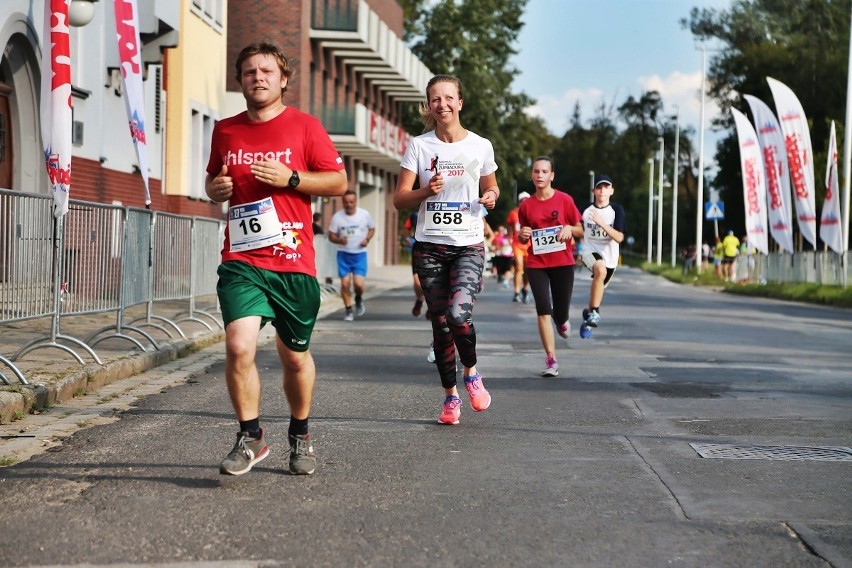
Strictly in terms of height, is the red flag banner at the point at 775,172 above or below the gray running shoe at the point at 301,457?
above

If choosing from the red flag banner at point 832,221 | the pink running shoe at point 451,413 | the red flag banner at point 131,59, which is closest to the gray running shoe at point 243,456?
the pink running shoe at point 451,413

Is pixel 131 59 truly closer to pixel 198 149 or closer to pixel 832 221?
pixel 198 149

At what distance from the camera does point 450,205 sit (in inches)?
341

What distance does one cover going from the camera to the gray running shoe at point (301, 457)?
22.0 feet

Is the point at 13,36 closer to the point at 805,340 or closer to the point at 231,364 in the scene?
the point at 805,340

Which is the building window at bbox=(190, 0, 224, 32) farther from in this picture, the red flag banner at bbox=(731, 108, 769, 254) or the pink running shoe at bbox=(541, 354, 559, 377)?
the pink running shoe at bbox=(541, 354, 559, 377)

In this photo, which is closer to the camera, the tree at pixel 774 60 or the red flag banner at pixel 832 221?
the red flag banner at pixel 832 221

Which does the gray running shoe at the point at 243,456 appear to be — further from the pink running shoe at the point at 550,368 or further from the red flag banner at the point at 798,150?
the red flag banner at the point at 798,150

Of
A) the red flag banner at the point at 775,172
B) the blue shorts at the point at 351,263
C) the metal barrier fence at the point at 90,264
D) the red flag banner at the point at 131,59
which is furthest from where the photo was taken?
the red flag banner at the point at 775,172

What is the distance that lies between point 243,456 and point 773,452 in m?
2.87

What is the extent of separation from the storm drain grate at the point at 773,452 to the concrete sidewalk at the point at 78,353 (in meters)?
3.99

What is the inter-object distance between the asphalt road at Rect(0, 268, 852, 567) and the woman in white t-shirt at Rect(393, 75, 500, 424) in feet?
2.40

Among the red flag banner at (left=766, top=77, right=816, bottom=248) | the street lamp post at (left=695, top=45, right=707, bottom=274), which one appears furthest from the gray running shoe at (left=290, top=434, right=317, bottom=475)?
the street lamp post at (left=695, top=45, right=707, bottom=274)

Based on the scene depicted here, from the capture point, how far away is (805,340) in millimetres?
17453
